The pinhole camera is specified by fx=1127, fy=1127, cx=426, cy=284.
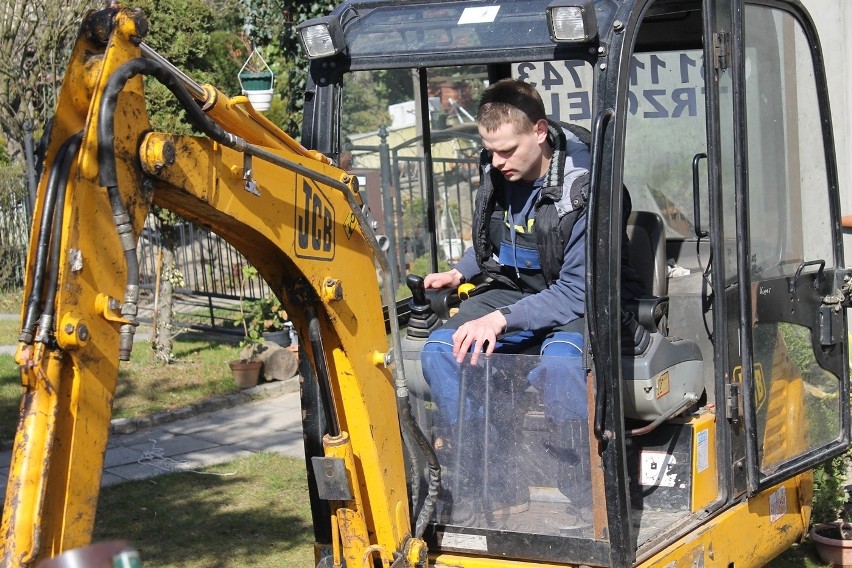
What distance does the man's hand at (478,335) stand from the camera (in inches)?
142

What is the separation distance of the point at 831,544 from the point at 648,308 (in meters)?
1.91

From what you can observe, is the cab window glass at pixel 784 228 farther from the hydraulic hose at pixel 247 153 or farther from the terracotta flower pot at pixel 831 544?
the hydraulic hose at pixel 247 153

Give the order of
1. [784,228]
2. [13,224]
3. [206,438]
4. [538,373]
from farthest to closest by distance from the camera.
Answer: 1. [13,224]
2. [206,438]
3. [784,228]
4. [538,373]

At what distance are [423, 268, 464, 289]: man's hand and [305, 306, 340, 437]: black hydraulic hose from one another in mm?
1030

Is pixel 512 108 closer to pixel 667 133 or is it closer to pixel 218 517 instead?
pixel 667 133

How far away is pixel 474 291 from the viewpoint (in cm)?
446

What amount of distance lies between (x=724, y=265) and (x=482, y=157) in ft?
3.20

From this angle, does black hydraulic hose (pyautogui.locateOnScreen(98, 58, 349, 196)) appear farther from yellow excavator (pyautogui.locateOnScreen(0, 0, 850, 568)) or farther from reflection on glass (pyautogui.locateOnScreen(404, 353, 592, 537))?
reflection on glass (pyautogui.locateOnScreen(404, 353, 592, 537))

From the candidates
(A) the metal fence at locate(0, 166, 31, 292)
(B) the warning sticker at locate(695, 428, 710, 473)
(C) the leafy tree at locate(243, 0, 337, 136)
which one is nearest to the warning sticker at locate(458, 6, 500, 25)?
(B) the warning sticker at locate(695, 428, 710, 473)

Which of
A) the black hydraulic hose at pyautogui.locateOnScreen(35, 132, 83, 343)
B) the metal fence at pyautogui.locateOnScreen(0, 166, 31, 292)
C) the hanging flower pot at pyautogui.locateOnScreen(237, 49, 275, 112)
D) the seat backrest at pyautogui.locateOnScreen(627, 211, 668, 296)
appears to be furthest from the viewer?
the metal fence at pyautogui.locateOnScreen(0, 166, 31, 292)

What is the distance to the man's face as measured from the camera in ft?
12.6

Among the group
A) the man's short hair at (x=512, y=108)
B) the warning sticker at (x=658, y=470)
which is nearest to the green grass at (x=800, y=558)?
the warning sticker at (x=658, y=470)

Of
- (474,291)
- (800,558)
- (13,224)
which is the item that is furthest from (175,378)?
(800,558)

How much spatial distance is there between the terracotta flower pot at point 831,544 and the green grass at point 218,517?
2.38m
